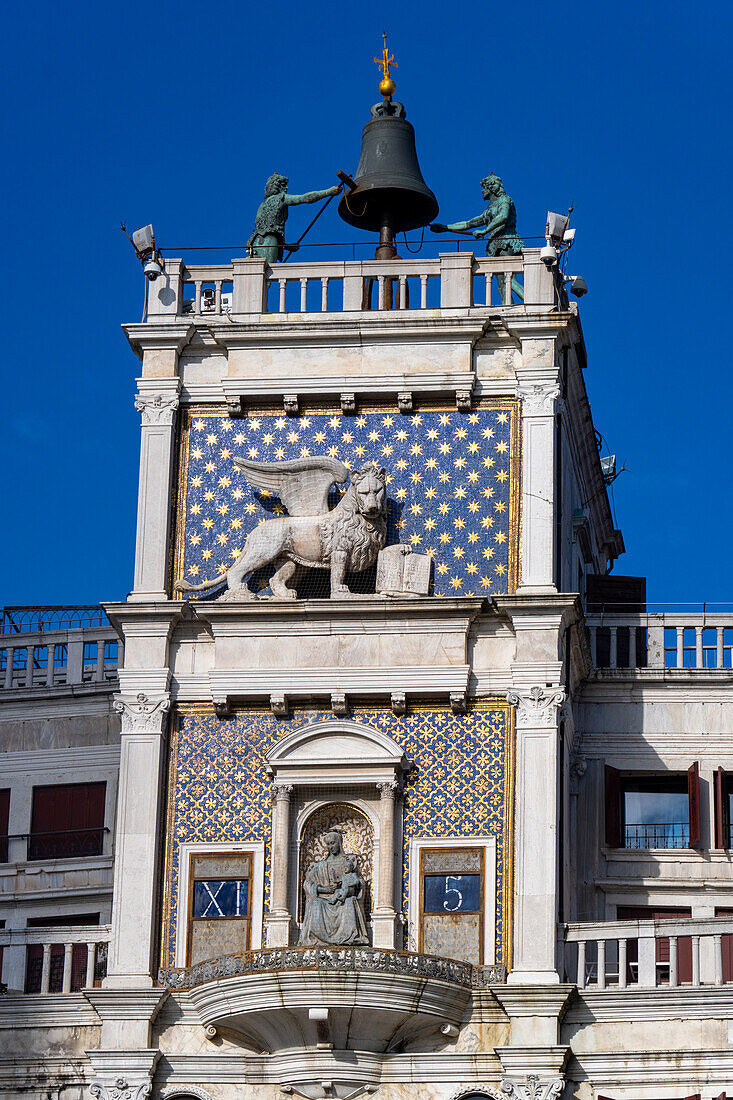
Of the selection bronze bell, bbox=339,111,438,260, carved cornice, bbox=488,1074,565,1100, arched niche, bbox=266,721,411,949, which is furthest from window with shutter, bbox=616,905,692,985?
bronze bell, bbox=339,111,438,260

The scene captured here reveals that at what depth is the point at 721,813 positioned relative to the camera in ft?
133

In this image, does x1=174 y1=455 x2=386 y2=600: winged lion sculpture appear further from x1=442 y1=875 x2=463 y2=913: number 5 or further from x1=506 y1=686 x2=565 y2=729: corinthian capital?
x1=442 y1=875 x2=463 y2=913: number 5

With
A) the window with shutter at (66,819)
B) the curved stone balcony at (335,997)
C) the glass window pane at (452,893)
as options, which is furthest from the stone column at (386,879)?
the window with shutter at (66,819)

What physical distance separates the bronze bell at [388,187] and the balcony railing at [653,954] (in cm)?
1143

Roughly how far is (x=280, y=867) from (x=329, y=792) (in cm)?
135

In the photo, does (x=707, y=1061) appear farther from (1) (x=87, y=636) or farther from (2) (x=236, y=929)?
(1) (x=87, y=636)

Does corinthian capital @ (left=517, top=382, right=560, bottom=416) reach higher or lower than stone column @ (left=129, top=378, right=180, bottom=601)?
higher

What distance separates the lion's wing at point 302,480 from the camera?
38.2m

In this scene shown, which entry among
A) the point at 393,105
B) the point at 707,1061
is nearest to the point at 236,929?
the point at 707,1061

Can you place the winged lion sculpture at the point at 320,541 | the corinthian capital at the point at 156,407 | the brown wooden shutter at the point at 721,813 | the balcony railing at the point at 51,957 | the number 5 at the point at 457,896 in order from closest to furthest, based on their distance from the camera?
the number 5 at the point at 457,896, the balcony railing at the point at 51,957, the winged lion sculpture at the point at 320,541, the corinthian capital at the point at 156,407, the brown wooden shutter at the point at 721,813

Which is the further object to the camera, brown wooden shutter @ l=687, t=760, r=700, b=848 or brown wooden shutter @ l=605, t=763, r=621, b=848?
brown wooden shutter @ l=605, t=763, r=621, b=848

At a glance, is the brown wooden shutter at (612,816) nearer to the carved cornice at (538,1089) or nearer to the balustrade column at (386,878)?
the balustrade column at (386,878)

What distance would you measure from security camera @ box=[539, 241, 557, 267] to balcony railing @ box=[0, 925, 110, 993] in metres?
11.4

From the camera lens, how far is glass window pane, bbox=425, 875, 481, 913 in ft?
119
